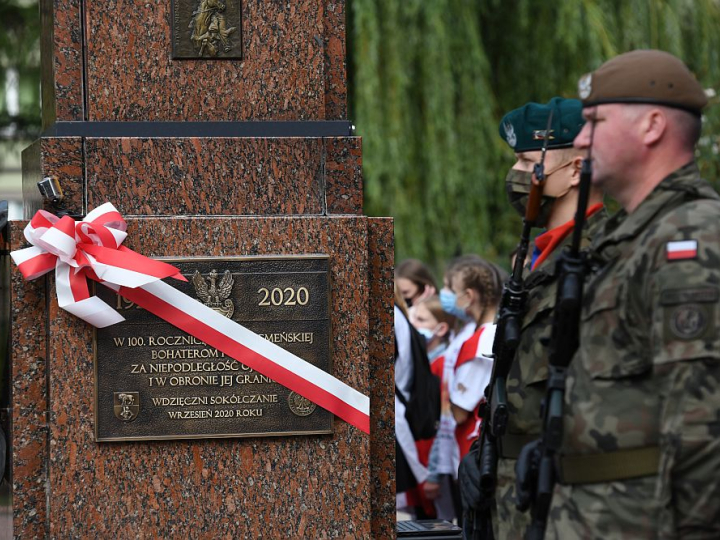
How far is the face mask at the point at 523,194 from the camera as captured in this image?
3.44 m

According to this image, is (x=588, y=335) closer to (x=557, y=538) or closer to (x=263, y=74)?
(x=557, y=538)

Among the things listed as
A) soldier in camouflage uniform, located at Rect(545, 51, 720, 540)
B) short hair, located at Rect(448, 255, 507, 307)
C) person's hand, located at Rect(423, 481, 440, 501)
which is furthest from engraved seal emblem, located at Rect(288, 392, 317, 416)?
person's hand, located at Rect(423, 481, 440, 501)

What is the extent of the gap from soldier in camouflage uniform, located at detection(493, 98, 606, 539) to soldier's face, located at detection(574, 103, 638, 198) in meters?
0.29

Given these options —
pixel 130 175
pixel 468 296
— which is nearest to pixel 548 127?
pixel 130 175

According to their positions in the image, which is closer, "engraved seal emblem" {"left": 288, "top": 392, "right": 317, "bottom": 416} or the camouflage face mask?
the camouflage face mask

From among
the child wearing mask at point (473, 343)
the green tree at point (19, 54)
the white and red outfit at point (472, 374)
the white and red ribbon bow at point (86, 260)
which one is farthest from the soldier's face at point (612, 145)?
the green tree at point (19, 54)

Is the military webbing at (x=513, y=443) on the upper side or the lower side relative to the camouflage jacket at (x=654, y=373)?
lower

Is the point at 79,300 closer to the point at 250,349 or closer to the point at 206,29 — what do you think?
the point at 250,349

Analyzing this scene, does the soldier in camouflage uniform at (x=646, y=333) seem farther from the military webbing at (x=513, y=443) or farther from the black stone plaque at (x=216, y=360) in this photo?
the black stone plaque at (x=216, y=360)

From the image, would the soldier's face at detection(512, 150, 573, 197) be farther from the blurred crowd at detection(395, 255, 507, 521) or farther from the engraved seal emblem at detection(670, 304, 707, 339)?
the blurred crowd at detection(395, 255, 507, 521)

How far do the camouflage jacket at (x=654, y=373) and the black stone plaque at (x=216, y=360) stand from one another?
1175 millimetres

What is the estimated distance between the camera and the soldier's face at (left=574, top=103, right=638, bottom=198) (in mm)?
2648

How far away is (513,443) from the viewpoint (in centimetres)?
302

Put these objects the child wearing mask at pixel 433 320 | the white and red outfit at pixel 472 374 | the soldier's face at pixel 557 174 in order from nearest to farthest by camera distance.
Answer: the soldier's face at pixel 557 174
the white and red outfit at pixel 472 374
the child wearing mask at pixel 433 320
